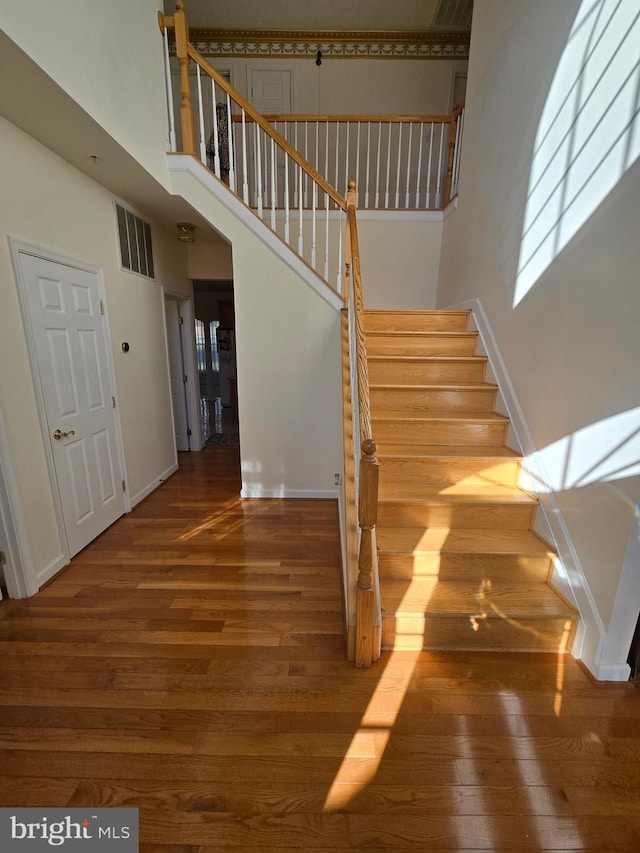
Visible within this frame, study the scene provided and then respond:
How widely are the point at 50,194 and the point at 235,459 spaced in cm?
308

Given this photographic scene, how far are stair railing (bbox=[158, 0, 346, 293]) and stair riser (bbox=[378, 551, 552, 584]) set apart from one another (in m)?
2.30

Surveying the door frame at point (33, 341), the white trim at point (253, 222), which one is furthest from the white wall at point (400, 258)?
the door frame at point (33, 341)

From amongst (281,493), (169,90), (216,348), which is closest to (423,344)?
(281,493)

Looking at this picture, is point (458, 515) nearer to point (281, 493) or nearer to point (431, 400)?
point (431, 400)

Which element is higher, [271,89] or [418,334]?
[271,89]

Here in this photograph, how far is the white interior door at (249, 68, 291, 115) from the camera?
14.5 feet

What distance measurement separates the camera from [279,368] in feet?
10.4

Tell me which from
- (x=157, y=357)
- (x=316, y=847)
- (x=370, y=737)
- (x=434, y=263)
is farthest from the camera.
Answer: (x=434, y=263)

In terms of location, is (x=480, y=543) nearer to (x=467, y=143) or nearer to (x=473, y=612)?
(x=473, y=612)

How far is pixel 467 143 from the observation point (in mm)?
3145

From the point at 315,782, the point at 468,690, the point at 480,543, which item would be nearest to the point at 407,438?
the point at 480,543

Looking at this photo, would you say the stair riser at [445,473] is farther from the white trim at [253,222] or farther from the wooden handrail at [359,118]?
the wooden handrail at [359,118]

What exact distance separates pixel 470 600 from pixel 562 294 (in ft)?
5.48

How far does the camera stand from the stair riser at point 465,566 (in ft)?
5.98
